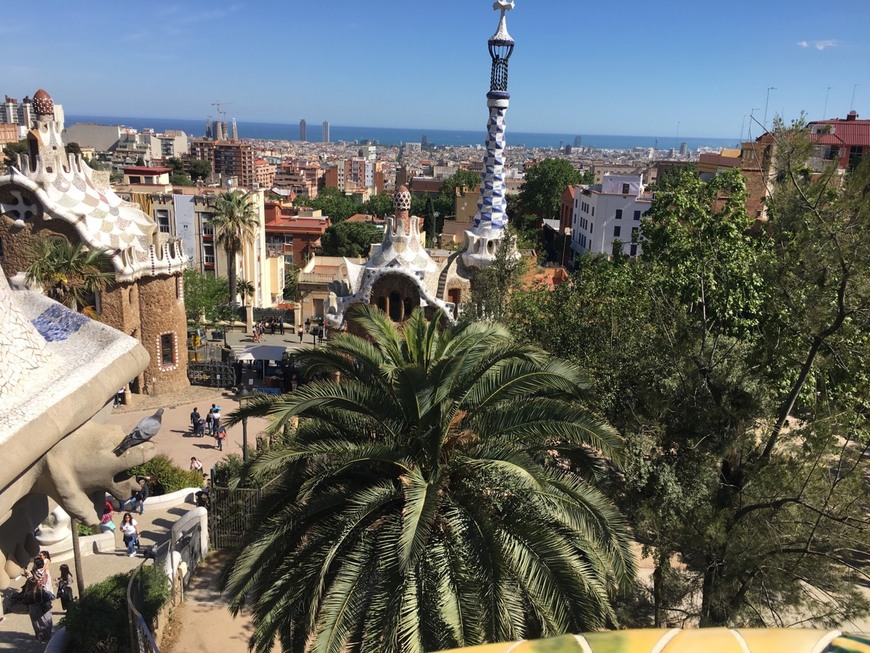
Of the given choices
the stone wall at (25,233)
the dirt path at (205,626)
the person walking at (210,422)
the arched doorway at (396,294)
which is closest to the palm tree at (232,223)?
the stone wall at (25,233)

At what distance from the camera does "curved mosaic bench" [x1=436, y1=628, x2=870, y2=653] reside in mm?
3219

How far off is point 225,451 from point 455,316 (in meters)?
7.95

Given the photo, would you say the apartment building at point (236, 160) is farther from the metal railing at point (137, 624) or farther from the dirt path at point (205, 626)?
the metal railing at point (137, 624)

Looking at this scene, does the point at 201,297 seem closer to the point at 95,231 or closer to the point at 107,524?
the point at 95,231

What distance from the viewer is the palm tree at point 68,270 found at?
17250mm

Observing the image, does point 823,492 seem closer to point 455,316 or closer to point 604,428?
point 604,428

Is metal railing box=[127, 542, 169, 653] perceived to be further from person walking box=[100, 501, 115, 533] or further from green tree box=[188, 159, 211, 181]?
green tree box=[188, 159, 211, 181]

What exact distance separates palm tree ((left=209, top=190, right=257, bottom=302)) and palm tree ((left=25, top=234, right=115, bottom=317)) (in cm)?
1283

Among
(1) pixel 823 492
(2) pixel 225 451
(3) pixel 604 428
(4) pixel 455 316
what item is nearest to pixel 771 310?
(1) pixel 823 492

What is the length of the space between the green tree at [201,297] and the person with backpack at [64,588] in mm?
18389

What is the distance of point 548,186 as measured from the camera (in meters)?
65.3

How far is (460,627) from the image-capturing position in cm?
588

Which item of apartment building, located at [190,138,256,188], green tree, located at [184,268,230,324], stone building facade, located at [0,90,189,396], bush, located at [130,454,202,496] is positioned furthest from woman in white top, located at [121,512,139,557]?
apartment building, located at [190,138,256,188]

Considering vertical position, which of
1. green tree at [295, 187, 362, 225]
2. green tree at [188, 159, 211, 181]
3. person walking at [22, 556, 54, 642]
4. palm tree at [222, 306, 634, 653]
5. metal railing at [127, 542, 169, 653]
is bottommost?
person walking at [22, 556, 54, 642]
